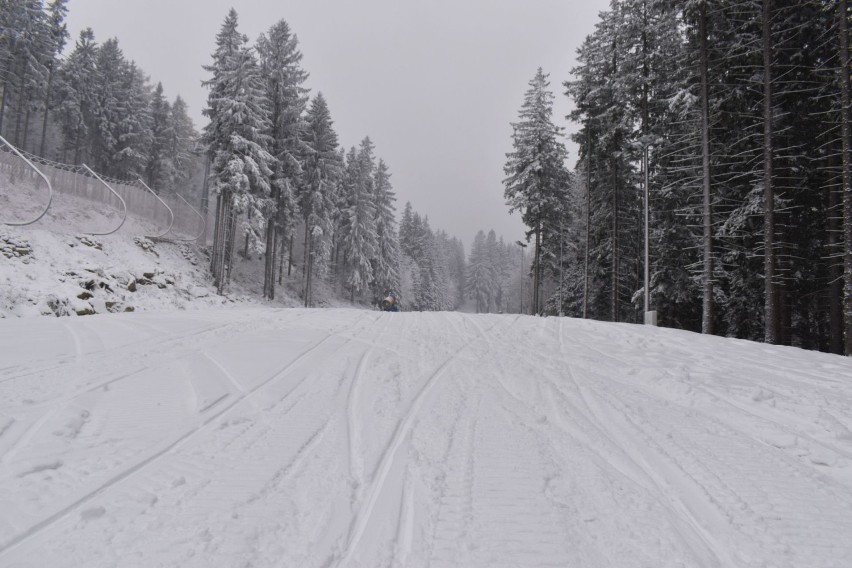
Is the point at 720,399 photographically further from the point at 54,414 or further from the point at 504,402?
the point at 54,414

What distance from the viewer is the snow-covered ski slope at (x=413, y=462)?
2395 millimetres

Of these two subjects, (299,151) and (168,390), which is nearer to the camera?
(168,390)

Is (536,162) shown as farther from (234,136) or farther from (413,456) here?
(413,456)

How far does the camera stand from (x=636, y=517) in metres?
2.76

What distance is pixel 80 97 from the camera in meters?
33.1

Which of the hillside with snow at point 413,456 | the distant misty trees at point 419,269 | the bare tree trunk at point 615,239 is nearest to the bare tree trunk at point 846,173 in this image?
the hillside with snow at point 413,456

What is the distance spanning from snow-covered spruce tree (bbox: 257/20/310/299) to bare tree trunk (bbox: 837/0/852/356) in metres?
25.7

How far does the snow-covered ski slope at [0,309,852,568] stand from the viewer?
2.39 meters

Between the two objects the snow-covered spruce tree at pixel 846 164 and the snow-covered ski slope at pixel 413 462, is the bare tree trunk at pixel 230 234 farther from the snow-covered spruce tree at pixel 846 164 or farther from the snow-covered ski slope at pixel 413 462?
the snow-covered spruce tree at pixel 846 164

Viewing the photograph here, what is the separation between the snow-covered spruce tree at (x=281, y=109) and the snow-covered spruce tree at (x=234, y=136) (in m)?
1.89

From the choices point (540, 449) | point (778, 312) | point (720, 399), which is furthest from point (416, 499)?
point (778, 312)

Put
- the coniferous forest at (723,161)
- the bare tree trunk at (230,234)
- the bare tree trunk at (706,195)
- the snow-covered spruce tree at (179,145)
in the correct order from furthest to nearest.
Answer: the snow-covered spruce tree at (179,145), the bare tree trunk at (230,234), the bare tree trunk at (706,195), the coniferous forest at (723,161)

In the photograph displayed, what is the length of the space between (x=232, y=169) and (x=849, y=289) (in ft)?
85.0

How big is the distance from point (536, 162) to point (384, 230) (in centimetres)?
2257
